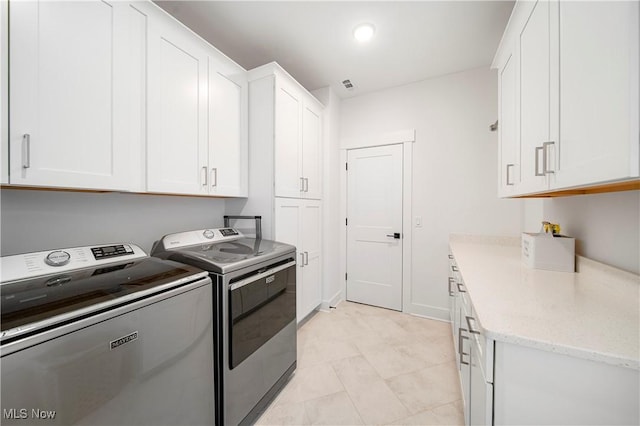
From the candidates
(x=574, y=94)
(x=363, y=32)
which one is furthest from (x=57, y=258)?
(x=363, y=32)

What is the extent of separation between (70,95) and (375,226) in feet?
9.08

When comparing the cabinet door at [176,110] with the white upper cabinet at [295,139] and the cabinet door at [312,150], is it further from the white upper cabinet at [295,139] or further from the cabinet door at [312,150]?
the cabinet door at [312,150]

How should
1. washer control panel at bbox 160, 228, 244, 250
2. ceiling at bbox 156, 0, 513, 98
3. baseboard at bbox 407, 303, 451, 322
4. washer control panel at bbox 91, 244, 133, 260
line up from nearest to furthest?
washer control panel at bbox 91, 244, 133, 260 → washer control panel at bbox 160, 228, 244, 250 → ceiling at bbox 156, 0, 513, 98 → baseboard at bbox 407, 303, 451, 322

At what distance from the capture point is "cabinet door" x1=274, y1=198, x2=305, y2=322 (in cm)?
208

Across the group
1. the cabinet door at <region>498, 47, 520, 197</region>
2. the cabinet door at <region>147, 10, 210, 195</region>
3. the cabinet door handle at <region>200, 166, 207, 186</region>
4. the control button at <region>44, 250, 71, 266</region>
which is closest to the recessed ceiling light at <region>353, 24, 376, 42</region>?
the cabinet door at <region>498, 47, 520, 197</region>

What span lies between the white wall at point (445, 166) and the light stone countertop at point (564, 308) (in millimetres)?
1111

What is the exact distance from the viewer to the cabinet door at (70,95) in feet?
3.13

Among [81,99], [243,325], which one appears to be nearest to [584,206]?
[243,325]

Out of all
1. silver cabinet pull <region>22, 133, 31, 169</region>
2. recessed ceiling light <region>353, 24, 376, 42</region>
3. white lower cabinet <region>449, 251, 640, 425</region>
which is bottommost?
white lower cabinet <region>449, 251, 640, 425</region>

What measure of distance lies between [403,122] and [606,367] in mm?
2680

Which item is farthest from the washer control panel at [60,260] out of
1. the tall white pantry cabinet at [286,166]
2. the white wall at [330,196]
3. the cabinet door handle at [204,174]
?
the white wall at [330,196]

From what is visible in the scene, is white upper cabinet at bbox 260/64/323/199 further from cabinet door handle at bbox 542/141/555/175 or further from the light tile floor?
cabinet door handle at bbox 542/141/555/175

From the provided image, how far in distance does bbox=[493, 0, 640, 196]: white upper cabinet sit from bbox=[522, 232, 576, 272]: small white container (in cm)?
35

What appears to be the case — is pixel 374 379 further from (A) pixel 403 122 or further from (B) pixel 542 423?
(A) pixel 403 122
